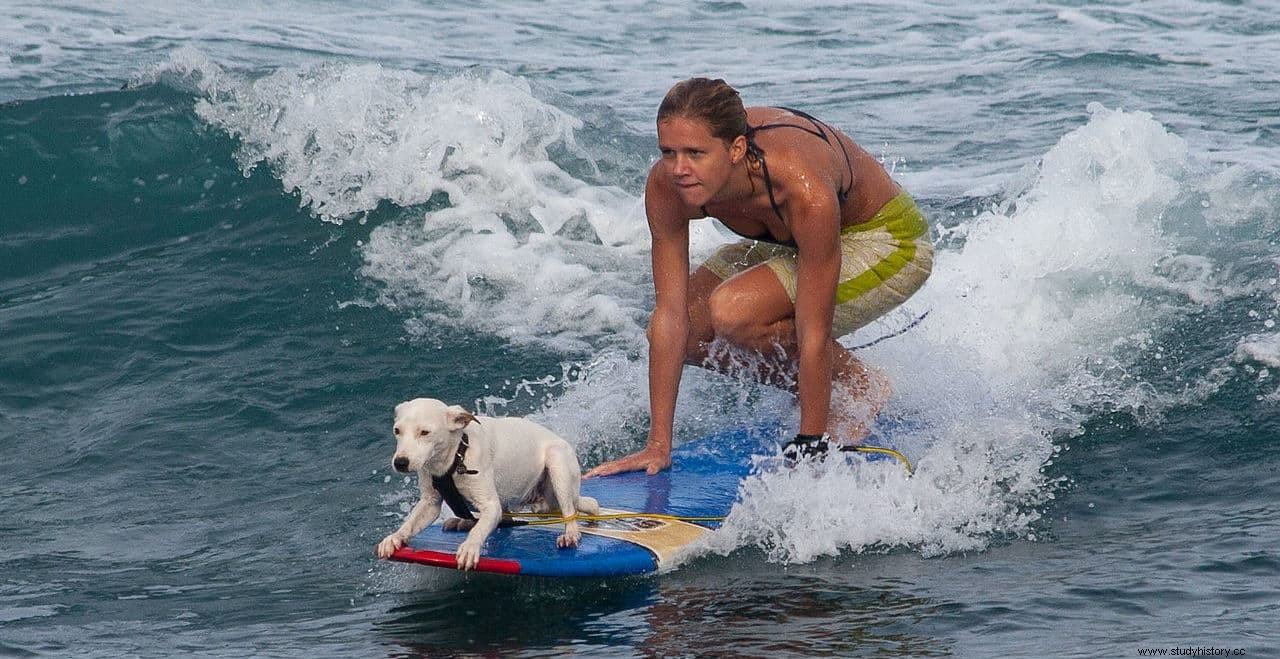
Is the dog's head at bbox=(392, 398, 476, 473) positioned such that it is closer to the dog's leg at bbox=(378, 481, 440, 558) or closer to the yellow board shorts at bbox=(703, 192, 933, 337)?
the dog's leg at bbox=(378, 481, 440, 558)

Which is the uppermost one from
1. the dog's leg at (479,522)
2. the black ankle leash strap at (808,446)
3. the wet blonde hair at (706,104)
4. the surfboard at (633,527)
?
the wet blonde hair at (706,104)

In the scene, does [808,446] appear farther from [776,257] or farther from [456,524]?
[456,524]

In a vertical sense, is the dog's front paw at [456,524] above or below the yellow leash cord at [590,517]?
above

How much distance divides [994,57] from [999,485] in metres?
11.2

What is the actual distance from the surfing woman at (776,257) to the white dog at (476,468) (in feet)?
2.92

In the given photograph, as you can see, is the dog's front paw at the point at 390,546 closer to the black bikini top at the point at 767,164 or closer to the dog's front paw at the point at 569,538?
the dog's front paw at the point at 569,538

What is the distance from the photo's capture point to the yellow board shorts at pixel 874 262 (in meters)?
5.93

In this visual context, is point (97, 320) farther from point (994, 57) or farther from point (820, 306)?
point (994, 57)

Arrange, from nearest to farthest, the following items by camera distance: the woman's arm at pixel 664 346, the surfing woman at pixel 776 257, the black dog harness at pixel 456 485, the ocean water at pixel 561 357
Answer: the black dog harness at pixel 456 485
the ocean water at pixel 561 357
the surfing woman at pixel 776 257
the woman's arm at pixel 664 346

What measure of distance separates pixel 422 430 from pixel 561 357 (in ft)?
12.2

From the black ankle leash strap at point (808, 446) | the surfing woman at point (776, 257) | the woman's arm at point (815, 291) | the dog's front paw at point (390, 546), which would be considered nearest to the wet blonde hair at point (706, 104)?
the surfing woman at point (776, 257)

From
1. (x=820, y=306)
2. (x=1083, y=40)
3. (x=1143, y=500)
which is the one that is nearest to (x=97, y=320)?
(x=820, y=306)

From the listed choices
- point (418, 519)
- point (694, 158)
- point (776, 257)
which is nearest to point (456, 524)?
point (418, 519)

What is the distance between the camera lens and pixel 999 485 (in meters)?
5.90
